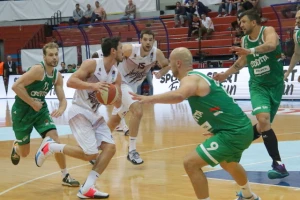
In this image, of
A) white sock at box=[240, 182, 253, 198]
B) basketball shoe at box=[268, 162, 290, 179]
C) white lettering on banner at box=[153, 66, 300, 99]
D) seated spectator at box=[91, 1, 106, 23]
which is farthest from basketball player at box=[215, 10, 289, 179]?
seated spectator at box=[91, 1, 106, 23]

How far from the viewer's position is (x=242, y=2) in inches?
870

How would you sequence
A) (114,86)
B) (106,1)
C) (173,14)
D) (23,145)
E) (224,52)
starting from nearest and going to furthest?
(114,86) < (23,145) < (224,52) < (173,14) < (106,1)

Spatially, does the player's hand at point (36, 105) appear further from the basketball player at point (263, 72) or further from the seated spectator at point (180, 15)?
the seated spectator at point (180, 15)

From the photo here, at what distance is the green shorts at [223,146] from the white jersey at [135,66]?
3793mm

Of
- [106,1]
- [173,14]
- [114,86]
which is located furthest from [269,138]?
[106,1]

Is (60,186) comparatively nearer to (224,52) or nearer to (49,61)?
(49,61)

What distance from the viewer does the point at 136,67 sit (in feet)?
29.1

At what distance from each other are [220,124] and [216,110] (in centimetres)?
14

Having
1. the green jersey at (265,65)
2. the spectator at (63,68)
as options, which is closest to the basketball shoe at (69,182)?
the green jersey at (265,65)

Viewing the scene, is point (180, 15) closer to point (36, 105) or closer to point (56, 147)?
point (36, 105)

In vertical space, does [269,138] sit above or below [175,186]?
above

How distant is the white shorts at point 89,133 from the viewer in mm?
6363

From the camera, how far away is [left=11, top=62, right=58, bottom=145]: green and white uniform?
23.4ft

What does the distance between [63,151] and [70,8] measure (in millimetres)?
23488
